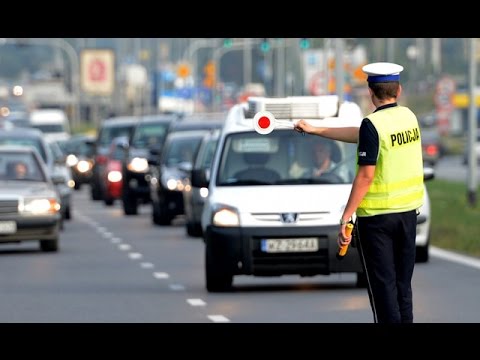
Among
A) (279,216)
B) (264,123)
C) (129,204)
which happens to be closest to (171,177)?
(129,204)

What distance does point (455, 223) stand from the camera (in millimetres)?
30047

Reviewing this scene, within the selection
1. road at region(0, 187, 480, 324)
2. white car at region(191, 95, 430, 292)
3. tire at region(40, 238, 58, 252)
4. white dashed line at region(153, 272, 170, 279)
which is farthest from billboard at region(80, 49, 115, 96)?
white car at region(191, 95, 430, 292)

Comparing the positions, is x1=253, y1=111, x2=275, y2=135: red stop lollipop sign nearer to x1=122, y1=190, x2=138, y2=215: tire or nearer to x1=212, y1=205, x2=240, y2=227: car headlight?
x1=212, y1=205, x2=240, y2=227: car headlight

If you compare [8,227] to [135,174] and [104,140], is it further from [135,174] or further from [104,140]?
[104,140]

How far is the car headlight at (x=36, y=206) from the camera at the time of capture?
1001 inches

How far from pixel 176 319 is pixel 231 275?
2.69 meters

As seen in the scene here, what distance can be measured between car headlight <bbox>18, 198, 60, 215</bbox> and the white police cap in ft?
49.6

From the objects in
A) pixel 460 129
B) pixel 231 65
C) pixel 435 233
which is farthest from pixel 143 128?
pixel 231 65

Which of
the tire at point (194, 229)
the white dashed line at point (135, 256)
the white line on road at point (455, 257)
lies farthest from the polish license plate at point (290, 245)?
the tire at point (194, 229)

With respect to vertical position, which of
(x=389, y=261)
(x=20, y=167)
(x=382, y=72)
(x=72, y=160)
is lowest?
(x=72, y=160)

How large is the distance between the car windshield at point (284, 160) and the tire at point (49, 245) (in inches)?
273

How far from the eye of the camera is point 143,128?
4288 centimetres

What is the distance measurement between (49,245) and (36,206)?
940mm

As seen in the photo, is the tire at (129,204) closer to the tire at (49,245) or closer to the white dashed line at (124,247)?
the white dashed line at (124,247)
